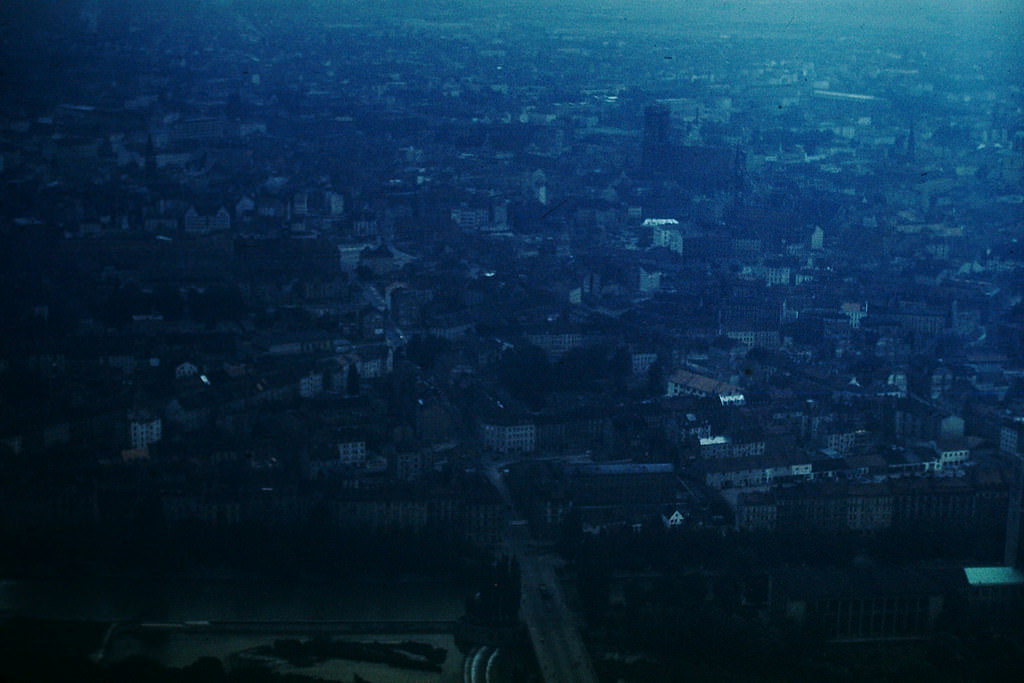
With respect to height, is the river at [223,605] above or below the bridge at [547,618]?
below

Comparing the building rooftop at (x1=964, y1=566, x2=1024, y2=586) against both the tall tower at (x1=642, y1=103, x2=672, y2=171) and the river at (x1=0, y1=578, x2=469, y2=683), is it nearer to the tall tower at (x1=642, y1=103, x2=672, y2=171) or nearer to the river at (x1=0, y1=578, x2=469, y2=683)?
the river at (x1=0, y1=578, x2=469, y2=683)

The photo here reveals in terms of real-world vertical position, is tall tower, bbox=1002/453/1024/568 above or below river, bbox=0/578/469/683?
above

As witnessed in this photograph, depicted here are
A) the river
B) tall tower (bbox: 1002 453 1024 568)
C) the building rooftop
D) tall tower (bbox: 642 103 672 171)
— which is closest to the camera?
the river

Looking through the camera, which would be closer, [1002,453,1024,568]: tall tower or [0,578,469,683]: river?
[0,578,469,683]: river

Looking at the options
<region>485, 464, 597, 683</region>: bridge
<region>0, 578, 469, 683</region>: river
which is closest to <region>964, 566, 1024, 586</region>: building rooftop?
<region>485, 464, 597, 683</region>: bridge

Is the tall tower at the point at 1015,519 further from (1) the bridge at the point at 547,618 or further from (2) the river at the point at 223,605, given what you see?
(2) the river at the point at 223,605

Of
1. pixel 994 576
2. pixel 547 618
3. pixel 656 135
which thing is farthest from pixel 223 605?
pixel 656 135

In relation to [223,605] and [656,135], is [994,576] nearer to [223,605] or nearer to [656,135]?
[223,605]

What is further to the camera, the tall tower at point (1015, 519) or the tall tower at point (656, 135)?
the tall tower at point (656, 135)

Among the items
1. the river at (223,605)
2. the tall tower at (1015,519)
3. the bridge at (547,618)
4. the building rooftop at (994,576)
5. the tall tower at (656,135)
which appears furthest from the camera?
the tall tower at (656,135)

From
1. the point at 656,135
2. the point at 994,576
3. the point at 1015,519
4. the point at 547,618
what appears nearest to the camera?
the point at 547,618

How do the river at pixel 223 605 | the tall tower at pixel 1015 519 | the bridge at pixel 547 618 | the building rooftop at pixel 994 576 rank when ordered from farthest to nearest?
the tall tower at pixel 1015 519, the building rooftop at pixel 994 576, the river at pixel 223 605, the bridge at pixel 547 618

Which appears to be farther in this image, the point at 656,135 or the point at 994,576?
the point at 656,135

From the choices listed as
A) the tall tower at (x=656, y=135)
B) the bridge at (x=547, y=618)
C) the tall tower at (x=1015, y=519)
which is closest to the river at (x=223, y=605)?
the bridge at (x=547, y=618)
